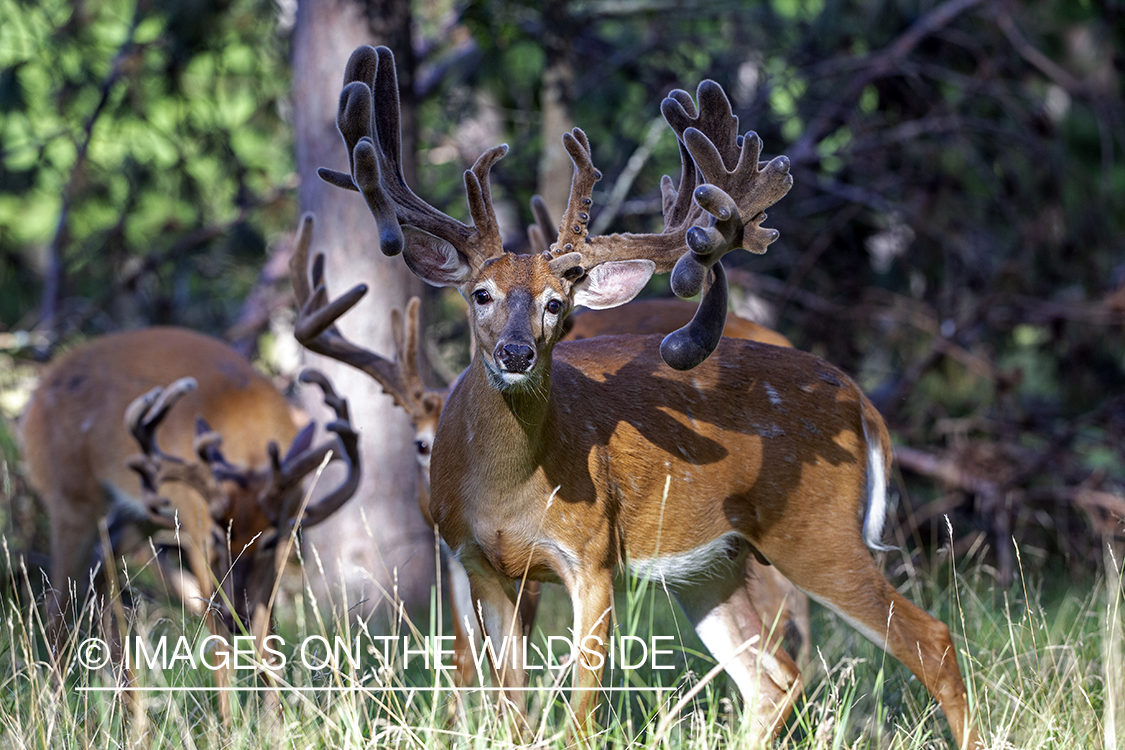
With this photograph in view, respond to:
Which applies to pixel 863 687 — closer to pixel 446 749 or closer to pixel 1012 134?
pixel 446 749

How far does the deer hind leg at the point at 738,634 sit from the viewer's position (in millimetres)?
4289

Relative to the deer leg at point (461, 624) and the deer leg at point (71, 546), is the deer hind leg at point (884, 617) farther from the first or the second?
the deer leg at point (71, 546)

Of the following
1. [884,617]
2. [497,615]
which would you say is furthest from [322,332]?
[884,617]

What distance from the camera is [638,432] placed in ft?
13.1

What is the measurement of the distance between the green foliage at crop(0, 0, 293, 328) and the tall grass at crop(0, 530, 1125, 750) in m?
4.54

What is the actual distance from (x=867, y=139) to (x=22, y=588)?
6552 millimetres

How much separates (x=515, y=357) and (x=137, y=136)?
7123 mm

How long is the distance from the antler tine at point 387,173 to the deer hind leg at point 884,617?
155 centimetres

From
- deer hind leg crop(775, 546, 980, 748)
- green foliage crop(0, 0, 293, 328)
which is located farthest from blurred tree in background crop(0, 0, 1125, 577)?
deer hind leg crop(775, 546, 980, 748)

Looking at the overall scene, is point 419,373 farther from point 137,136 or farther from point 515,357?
point 137,136

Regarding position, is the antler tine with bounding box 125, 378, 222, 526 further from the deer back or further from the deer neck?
the deer neck

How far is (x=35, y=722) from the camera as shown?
333 centimetres

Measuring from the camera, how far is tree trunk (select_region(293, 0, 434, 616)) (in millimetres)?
6320

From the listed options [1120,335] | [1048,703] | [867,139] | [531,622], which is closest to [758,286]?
[867,139]
